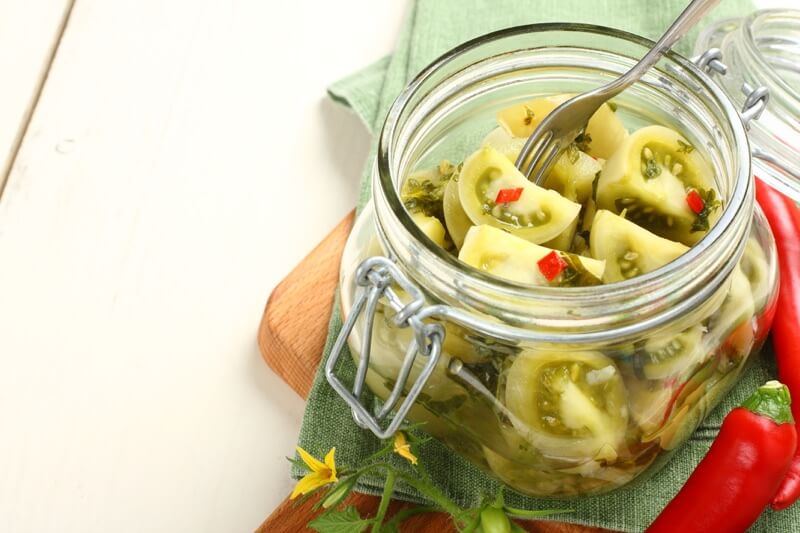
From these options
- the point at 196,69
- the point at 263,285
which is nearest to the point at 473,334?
the point at 263,285

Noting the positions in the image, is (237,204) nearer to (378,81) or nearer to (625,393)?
(378,81)

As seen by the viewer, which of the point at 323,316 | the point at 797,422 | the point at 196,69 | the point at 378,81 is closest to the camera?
the point at 797,422

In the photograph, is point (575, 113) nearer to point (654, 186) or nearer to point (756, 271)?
point (654, 186)

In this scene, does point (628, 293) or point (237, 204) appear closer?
point (628, 293)

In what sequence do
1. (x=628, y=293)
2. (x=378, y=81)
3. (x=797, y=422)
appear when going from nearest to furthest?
(x=628, y=293), (x=797, y=422), (x=378, y=81)

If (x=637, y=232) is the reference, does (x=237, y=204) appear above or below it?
below

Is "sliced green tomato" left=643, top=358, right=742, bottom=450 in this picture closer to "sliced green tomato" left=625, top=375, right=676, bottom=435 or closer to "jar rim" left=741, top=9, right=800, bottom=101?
"sliced green tomato" left=625, top=375, right=676, bottom=435

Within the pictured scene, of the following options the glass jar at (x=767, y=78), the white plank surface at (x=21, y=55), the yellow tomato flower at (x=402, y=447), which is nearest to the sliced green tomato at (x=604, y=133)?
the glass jar at (x=767, y=78)

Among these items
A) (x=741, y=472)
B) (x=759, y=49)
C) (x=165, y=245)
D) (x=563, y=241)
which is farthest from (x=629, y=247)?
(x=165, y=245)
